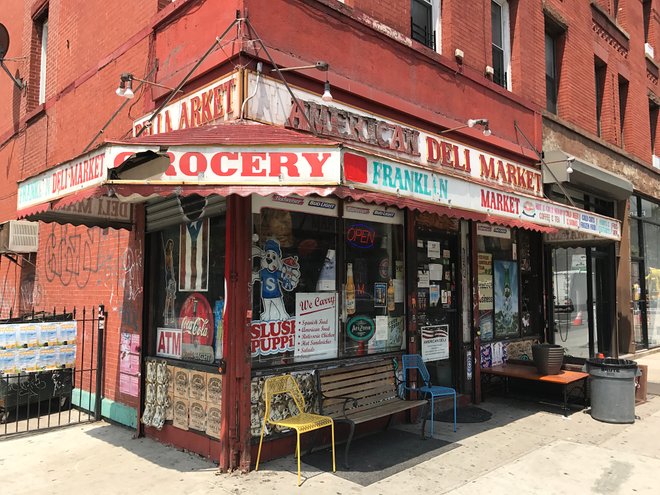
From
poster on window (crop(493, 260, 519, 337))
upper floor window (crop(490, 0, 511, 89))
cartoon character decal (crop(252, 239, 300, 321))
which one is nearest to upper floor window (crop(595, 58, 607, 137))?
upper floor window (crop(490, 0, 511, 89))

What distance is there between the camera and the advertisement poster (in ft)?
19.4

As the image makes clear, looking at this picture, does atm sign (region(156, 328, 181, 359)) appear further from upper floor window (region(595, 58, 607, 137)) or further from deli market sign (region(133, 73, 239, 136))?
upper floor window (region(595, 58, 607, 137))

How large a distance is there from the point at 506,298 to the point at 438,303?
6.64ft

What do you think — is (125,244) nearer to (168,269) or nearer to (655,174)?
(168,269)

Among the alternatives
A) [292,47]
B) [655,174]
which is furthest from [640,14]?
[292,47]

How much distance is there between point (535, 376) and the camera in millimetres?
7566

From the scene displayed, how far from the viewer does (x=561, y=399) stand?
26.9 feet

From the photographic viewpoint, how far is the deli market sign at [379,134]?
5.68m

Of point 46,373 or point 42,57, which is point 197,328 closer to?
point 46,373

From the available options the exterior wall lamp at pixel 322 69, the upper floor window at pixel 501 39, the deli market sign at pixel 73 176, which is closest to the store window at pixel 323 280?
the exterior wall lamp at pixel 322 69

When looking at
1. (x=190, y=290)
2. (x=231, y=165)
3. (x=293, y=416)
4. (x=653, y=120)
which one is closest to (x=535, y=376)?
(x=293, y=416)

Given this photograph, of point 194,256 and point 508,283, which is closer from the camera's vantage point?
point 194,256

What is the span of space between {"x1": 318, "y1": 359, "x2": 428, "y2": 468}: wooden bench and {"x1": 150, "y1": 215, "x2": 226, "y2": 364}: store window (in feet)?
4.22

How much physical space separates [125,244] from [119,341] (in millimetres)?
1314
